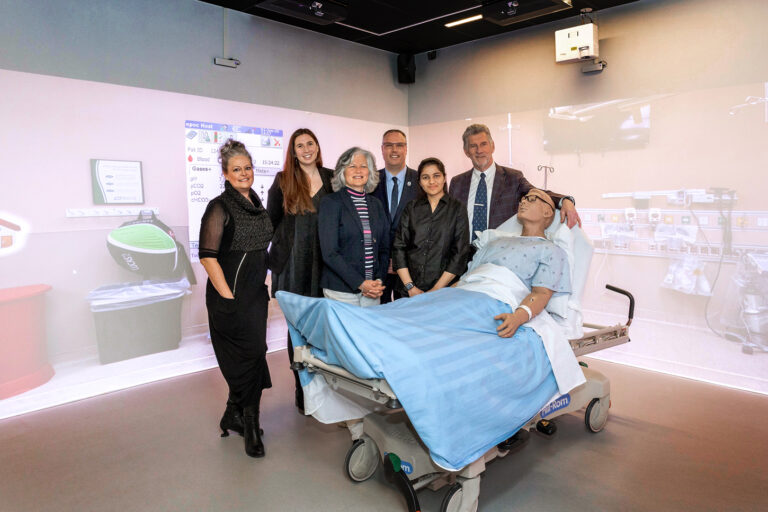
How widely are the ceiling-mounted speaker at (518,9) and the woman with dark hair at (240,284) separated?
227cm

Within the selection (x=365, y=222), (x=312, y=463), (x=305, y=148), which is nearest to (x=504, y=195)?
(x=365, y=222)

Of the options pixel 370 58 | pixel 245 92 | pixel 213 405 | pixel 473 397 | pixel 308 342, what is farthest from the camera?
pixel 370 58

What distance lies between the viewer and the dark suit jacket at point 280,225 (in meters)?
3.13

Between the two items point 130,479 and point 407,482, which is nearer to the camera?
point 407,482

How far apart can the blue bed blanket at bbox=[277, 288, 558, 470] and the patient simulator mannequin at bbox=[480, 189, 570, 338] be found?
0.21 meters

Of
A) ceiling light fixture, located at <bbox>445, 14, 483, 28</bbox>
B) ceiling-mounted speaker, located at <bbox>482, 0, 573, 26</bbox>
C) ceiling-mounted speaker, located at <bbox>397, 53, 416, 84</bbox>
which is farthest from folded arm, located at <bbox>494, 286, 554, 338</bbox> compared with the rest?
ceiling-mounted speaker, located at <bbox>397, 53, 416, 84</bbox>

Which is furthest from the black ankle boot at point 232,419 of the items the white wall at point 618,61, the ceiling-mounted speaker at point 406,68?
the ceiling-mounted speaker at point 406,68

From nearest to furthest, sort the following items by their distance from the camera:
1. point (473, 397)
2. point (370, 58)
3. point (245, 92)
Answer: point (473, 397) → point (245, 92) → point (370, 58)

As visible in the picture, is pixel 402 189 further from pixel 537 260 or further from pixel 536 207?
pixel 537 260

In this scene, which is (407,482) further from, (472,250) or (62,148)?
(62,148)

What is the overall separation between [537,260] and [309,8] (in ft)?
8.02

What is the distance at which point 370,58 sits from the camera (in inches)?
218

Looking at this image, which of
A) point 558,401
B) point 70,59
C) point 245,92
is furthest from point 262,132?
point 558,401

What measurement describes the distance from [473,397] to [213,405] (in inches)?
81.6
